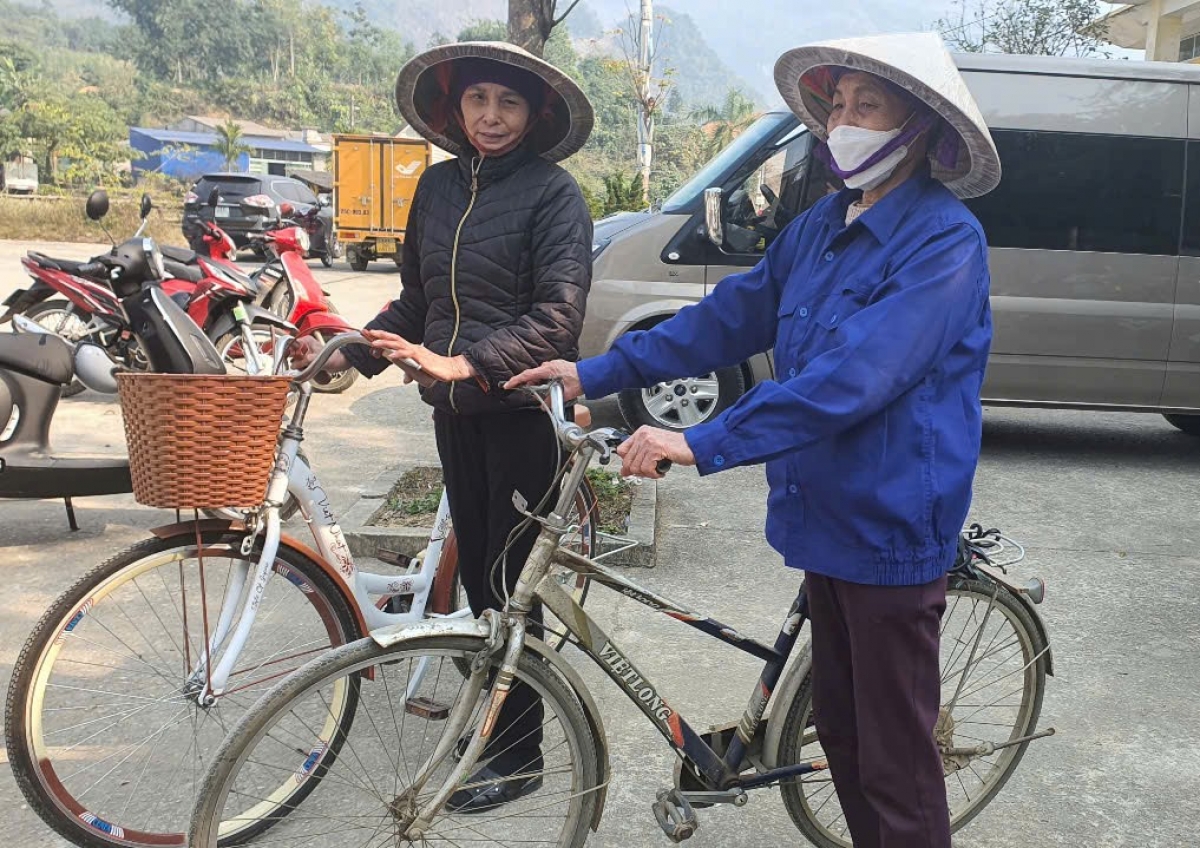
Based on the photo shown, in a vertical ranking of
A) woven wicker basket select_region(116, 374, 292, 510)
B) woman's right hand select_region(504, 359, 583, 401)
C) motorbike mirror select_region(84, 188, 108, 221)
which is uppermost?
motorbike mirror select_region(84, 188, 108, 221)

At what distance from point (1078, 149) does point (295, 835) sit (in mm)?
6116

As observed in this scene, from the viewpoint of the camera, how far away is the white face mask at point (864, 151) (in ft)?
7.00

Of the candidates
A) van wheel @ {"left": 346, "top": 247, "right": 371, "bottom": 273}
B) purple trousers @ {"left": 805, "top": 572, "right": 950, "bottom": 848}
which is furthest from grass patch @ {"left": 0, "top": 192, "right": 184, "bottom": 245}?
purple trousers @ {"left": 805, "top": 572, "right": 950, "bottom": 848}

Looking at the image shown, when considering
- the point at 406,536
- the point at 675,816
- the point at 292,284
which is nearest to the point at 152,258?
the point at 292,284

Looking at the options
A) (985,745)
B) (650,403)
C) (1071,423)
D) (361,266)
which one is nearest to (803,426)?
(985,745)

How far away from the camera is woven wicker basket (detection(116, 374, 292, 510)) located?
2.32 metres

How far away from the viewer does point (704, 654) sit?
408 centimetres

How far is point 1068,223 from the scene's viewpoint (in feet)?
22.7

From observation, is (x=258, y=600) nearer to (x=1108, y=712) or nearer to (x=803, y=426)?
(x=803, y=426)

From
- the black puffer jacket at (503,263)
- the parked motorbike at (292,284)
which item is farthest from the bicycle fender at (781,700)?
the parked motorbike at (292,284)

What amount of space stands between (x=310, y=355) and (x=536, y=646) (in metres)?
1.21

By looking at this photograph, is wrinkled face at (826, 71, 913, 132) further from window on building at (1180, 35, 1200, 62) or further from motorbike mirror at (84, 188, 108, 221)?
window on building at (1180, 35, 1200, 62)

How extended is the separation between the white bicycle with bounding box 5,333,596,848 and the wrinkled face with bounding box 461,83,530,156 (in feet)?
2.13

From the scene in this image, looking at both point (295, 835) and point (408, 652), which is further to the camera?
point (295, 835)
